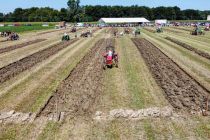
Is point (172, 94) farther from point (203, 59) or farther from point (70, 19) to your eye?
point (70, 19)

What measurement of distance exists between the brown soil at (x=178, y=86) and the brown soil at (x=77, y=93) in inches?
125

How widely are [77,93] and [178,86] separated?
16.5 ft

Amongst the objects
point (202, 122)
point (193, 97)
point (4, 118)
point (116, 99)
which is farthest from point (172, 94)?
point (4, 118)

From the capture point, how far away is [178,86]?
1903 cm

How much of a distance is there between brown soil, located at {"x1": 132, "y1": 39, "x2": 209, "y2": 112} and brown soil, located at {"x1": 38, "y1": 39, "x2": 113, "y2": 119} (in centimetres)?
319

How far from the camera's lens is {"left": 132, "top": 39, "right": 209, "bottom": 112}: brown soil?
15.5 meters

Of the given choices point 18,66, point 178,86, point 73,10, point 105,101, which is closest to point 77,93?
point 105,101

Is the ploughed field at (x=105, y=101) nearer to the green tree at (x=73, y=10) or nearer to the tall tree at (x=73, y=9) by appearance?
the green tree at (x=73, y=10)

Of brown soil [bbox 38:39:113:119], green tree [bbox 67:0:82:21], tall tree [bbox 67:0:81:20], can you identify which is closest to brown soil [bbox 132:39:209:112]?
brown soil [bbox 38:39:113:119]

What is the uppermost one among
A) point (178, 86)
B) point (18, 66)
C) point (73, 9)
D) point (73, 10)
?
point (178, 86)

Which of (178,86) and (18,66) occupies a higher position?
(178,86)

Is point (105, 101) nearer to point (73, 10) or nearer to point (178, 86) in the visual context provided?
point (178, 86)

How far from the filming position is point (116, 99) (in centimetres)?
1620

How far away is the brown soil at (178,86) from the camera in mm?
15543
